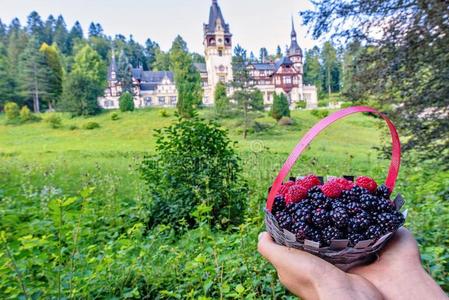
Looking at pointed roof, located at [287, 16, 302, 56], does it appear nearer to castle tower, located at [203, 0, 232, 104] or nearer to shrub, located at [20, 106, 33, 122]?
castle tower, located at [203, 0, 232, 104]

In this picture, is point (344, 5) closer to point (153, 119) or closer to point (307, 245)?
point (307, 245)

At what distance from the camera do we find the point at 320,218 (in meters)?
0.80

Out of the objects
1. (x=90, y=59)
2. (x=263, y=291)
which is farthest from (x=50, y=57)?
(x=263, y=291)

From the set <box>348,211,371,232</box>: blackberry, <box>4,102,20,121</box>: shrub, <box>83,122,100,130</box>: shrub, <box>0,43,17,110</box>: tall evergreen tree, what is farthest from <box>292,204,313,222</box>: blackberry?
<box>0,43,17,110</box>: tall evergreen tree

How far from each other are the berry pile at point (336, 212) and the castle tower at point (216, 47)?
97.5ft

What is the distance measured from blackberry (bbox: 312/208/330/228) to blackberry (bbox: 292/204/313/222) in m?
0.01

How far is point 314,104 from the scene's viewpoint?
104ft

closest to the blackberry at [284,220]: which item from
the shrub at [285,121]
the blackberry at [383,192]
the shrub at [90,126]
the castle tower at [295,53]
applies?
the blackberry at [383,192]

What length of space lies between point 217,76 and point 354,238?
3062cm

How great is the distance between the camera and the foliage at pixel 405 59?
3.75m

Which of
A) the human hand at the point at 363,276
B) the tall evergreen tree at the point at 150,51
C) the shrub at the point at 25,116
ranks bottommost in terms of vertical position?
the human hand at the point at 363,276

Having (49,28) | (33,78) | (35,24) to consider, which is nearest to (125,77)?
(33,78)

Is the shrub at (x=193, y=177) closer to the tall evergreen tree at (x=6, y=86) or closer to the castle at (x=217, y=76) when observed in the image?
the castle at (x=217, y=76)

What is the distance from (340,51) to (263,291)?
4.40m
